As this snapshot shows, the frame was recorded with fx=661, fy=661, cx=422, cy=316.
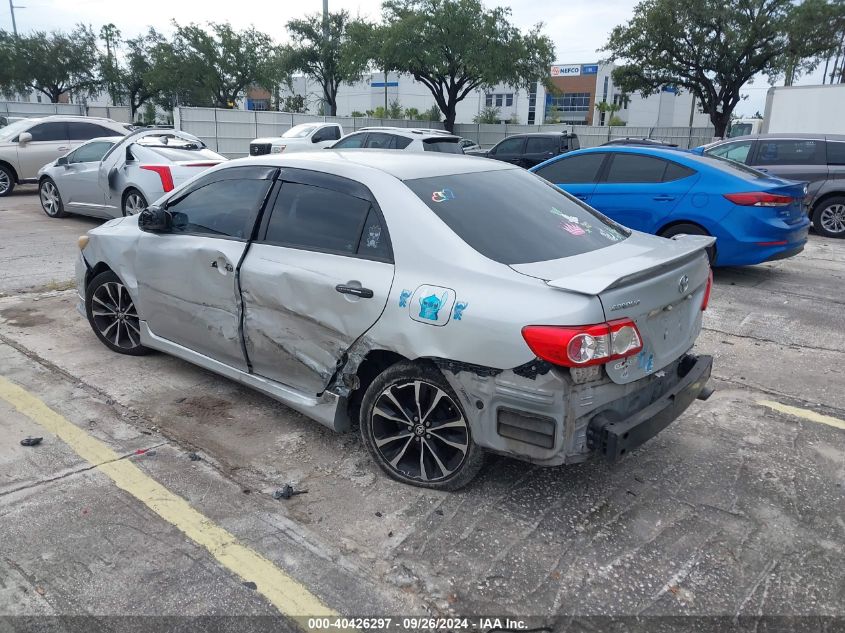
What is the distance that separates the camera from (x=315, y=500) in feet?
10.7

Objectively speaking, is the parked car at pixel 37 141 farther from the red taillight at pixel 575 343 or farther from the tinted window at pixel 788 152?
the red taillight at pixel 575 343

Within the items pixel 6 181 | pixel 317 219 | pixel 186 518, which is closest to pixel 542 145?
pixel 6 181

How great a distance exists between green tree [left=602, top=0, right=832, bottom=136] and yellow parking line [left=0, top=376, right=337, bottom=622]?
3462cm

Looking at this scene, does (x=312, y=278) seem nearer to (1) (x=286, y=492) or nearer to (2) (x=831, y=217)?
(1) (x=286, y=492)

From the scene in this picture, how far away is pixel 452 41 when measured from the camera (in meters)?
30.7

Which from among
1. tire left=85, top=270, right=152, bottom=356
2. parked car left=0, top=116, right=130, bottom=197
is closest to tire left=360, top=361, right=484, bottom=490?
tire left=85, top=270, right=152, bottom=356

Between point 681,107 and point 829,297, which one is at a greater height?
point 681,107

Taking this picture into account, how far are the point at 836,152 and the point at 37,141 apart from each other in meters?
15.7

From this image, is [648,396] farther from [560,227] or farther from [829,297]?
[829,297]

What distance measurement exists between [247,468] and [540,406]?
1.69 m

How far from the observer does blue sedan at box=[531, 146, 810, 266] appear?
7.32m

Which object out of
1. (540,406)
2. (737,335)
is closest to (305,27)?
(737,335)

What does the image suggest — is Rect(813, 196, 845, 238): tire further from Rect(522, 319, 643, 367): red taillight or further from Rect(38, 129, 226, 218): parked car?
Rect(522, 319, 643, 367): red taillight

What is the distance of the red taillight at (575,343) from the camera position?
2.69 meters
